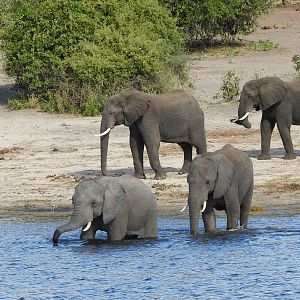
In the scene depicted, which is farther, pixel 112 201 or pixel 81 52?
pixel 81 52

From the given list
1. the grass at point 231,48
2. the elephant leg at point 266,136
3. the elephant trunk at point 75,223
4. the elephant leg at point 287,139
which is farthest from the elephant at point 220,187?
→ the grass at point 231,48

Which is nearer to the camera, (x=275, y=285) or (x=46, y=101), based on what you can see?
(x=275, y=285)

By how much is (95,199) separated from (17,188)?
4.96 meters

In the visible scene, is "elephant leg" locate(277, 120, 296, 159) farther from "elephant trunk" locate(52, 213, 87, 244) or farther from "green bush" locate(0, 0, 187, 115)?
"elephant trunk" locate(52, 213, 87, 244)

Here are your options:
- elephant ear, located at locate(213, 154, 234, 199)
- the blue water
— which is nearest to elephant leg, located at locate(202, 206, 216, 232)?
the blue water

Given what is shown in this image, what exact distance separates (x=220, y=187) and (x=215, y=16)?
20.3m

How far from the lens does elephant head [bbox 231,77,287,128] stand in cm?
2181

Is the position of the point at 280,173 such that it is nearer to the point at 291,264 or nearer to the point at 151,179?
the point at 151,179

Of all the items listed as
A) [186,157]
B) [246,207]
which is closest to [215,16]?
[186,157]

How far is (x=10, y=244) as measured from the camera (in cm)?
1630

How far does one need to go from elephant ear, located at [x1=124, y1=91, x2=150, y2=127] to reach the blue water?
10.7ft

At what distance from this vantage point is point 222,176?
50.5 ft

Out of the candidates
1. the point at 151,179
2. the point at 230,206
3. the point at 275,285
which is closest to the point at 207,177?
the point at 230,206

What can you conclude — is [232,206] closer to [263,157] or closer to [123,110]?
[123,110]
